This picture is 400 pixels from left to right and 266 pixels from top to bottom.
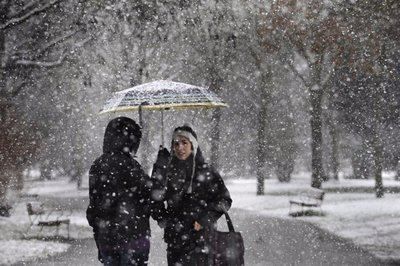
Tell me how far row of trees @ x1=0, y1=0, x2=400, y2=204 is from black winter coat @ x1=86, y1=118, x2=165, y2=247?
14.9 ft

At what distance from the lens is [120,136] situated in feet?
18.1

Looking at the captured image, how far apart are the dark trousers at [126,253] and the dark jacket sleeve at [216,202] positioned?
876mm

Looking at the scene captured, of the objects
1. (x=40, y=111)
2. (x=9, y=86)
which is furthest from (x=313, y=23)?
(x=40, y=111)

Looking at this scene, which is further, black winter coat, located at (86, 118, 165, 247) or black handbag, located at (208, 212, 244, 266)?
black handbag, located at (208, 212, 244, 266)

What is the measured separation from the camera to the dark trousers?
5480mm

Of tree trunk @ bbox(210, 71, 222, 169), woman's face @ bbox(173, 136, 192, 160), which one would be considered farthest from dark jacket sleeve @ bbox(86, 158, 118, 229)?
tree trunk @ bbox(210, 71, 222, 169)

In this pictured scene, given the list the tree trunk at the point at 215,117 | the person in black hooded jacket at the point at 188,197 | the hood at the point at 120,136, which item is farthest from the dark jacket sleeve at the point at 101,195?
the tree trunk at the point at 215,117

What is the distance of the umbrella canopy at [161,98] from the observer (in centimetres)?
659

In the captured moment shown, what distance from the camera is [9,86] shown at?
73.6 ft

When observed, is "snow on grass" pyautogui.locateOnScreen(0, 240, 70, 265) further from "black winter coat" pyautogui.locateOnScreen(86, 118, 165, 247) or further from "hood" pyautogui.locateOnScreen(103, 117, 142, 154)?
"hood" pyautogui.locateOnScreen(103, 117, 142, 154)

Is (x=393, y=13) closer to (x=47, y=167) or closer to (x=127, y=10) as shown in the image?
(x=127, y=10)

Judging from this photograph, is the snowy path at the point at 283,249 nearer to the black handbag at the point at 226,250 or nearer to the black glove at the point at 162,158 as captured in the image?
the black handbag at the point at 226,250

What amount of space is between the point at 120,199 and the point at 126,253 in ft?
1.64

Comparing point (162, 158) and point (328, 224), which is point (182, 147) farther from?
point (328, 224)
